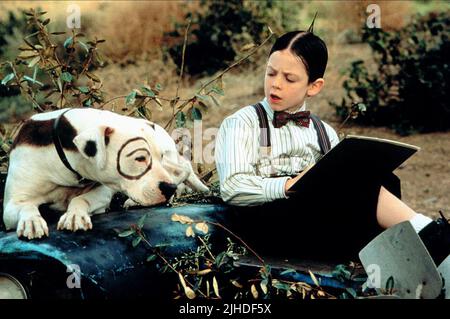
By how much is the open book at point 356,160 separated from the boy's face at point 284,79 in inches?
18.6

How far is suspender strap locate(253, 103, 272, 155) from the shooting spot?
332 cm

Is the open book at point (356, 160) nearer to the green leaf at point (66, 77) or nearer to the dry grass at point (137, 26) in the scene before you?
the green leaf at point (66, 77)

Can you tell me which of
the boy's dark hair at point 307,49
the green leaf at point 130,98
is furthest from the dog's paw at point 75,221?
the boy's dark hair at point 307,49

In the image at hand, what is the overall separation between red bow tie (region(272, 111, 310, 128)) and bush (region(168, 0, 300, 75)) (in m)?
6.22

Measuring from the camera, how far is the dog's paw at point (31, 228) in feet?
9.16

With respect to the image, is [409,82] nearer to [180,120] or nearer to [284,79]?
[180,120]

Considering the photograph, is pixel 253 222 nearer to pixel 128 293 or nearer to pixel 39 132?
pixel 128 293

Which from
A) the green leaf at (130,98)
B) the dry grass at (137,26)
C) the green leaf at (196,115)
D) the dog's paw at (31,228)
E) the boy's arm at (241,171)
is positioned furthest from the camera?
the dry grass at (137,26)

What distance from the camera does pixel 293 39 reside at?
3305 millimetres

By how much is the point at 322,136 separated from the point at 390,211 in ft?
1.96

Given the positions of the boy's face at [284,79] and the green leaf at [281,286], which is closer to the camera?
the green leaf at [281,286]

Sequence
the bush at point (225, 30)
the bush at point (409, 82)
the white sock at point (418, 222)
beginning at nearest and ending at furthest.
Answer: the white sock at point (418, 222) < the bush at point (409, 82) < the bush at point (225, 30)

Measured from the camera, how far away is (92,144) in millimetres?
2863
